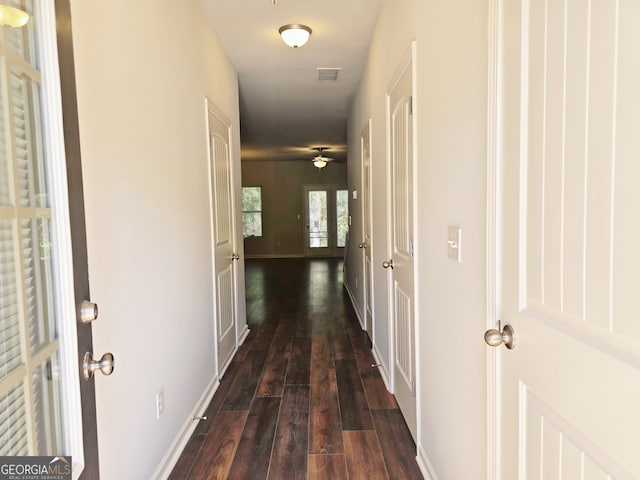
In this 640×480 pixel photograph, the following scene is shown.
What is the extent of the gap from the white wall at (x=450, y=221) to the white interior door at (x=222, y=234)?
5.13ft

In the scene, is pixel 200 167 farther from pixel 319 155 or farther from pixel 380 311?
pixel 319 155

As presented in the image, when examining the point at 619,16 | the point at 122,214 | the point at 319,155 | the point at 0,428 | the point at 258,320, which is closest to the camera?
the point at 619,16

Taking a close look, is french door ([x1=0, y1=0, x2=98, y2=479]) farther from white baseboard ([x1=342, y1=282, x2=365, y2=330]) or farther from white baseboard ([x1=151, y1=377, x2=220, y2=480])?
white baseboard ([x1=342, y1=282, x2=365, y2=330])

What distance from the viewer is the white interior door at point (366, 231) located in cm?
384

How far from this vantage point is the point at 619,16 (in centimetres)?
65

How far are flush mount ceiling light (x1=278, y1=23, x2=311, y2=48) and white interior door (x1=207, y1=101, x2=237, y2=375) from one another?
0.77m

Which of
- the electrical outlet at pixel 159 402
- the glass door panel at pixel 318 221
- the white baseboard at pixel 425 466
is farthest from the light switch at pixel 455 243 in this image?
the glass door panel at pixel 318 221

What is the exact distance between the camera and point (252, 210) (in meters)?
11.4

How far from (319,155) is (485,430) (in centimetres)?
890

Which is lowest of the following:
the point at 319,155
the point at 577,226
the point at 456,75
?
the point at 577,226

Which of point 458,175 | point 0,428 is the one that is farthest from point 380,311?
point 0,428

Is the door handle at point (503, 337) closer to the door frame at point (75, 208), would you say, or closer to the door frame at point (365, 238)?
the door frame at point (75, 208)

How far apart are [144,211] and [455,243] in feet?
4.38

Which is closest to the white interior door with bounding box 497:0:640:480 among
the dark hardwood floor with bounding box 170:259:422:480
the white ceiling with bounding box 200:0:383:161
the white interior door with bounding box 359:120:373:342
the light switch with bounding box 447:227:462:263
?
the light switch with bounding box 447:227:462:263
